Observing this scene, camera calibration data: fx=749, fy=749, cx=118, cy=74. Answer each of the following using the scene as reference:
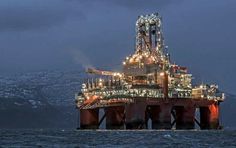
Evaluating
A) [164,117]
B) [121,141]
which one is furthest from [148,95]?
[121,141]

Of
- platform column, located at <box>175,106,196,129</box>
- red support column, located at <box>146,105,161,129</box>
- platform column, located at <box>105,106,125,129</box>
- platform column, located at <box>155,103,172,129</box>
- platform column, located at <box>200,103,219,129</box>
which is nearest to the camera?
platform column, located at <box>155,103,172,129</box>

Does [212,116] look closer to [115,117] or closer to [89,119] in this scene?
[115,117]

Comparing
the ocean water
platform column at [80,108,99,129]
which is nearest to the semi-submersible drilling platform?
platform column at [80,108,99,129]

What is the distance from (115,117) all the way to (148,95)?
41.8 ft

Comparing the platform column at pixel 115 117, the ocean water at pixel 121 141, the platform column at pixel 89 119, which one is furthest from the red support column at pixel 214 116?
the ocean water at pixel 121 141

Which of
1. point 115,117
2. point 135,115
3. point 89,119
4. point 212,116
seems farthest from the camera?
point 212,116

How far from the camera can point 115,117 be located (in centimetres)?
18575

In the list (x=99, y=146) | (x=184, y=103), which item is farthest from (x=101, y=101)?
(x=99, y=146)

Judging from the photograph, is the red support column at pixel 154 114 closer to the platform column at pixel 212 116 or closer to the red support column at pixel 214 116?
the platform column at pixel 212 116

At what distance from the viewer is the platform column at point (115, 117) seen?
184250mm

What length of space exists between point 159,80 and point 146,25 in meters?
16.8

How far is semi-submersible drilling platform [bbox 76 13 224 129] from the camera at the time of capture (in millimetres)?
176625

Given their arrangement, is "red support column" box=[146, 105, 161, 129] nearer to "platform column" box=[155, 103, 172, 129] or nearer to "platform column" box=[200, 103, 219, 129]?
"platform column" box=[155, 103, 172, 129]

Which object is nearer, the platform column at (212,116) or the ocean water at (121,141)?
the ocean water at (121,141)
